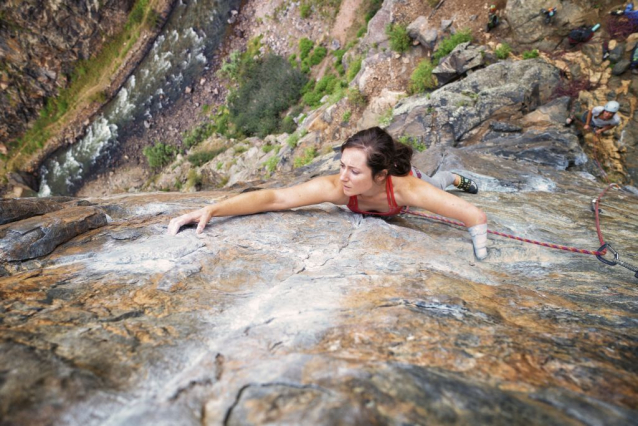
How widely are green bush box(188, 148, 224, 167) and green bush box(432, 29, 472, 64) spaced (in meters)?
11.2

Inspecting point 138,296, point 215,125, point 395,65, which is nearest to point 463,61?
point 395,65

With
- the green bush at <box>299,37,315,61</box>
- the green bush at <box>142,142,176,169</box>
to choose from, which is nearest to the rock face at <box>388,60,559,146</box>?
the green bush at <box>299,37,315,61</box>

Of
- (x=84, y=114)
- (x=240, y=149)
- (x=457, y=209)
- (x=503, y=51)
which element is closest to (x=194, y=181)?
(x=240, y=149)

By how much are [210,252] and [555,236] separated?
160 inches

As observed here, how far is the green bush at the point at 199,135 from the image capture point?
58.4ft

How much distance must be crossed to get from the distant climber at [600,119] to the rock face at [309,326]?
521 cm

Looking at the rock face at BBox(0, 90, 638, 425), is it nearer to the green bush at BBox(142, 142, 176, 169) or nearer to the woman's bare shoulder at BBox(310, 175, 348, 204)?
the woman's bare shoulder at BBox(310, 175, 348, 204)

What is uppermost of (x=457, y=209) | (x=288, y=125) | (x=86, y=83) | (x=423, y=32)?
(x=86, y=83)

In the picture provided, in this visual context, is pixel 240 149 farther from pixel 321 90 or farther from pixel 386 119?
pixel 386 119

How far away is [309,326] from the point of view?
1894mm

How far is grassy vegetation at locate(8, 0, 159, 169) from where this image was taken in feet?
62.2

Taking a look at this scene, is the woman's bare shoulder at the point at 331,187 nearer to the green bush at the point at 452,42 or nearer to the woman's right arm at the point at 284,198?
the woman's right arm at the point at 284,198

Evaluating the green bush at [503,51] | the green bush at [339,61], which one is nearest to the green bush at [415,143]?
the green bush at [503,51]

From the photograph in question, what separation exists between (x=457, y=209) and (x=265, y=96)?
15.1 meters
